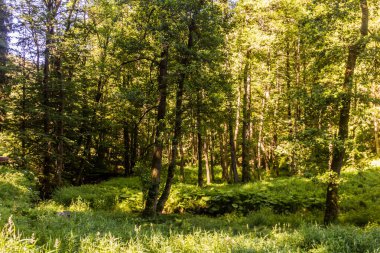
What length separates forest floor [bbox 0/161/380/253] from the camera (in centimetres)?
604

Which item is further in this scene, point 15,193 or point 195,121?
point 195,121

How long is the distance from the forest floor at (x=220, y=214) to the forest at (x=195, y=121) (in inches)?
2.4

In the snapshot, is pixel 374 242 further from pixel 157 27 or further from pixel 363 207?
pixel 157 27

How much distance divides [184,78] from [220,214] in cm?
631

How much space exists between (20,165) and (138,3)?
446 inches

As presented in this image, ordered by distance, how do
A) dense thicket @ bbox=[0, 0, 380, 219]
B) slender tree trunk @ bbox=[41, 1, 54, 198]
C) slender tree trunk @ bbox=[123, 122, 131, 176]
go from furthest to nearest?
slender tree trunk @ bbox=[123, 122, 131, 176]
slender tree trunk @ bbox=[41, 1, 54, 198]
dense thicket @ bbox=[0, 0, 380, 219]

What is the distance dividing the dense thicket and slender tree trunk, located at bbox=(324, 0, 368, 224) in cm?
3

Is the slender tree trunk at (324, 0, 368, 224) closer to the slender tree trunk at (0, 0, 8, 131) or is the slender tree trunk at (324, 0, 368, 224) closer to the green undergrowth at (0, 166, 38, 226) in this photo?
the green undergrowth at (0, 166, 38, 226)

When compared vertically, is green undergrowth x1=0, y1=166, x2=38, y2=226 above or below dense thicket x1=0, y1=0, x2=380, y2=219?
below

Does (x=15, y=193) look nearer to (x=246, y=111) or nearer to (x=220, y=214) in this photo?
(x=220, y=214)

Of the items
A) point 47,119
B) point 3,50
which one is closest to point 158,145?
point 47,119

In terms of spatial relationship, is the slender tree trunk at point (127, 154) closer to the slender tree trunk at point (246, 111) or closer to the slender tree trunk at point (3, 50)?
the slender tree trunk at point (3, 50)

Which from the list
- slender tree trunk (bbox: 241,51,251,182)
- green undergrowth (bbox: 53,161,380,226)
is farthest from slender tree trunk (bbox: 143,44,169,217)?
slender tree trunk (bbox: 241,51,251,182)

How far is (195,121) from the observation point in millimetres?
14344
